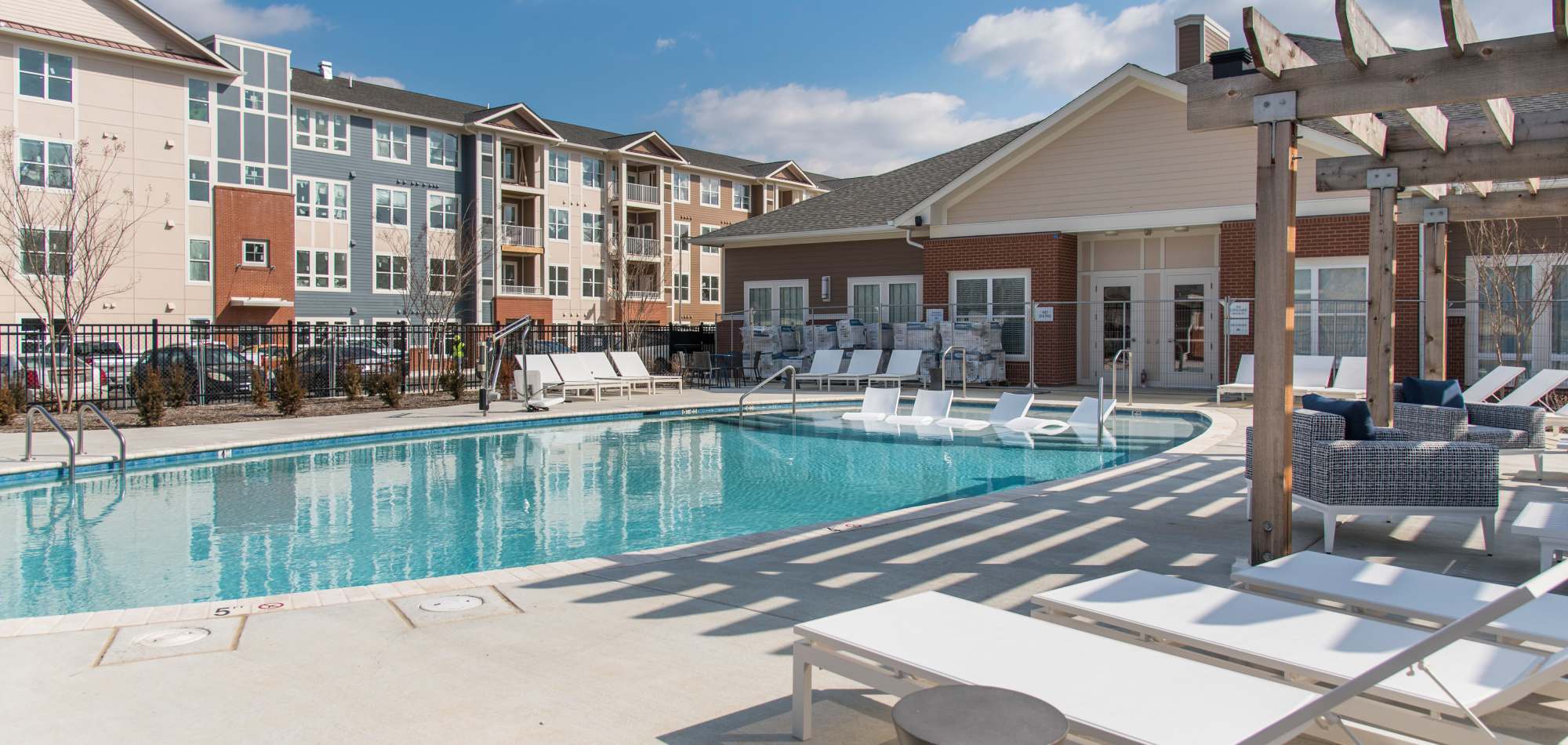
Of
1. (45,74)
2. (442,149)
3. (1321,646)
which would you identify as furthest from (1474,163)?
(442,149)

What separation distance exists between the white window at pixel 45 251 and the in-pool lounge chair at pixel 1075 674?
17546 mm

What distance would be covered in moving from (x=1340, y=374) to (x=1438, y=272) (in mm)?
6003

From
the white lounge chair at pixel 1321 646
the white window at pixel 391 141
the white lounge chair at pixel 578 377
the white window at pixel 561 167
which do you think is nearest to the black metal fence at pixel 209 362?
the white lounge chair at pixel 578 377

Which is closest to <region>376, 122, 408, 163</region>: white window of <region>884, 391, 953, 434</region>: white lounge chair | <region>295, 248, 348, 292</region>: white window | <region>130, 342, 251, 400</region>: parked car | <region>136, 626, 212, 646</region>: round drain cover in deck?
<region>295, 248, 348, 292</region>: white window

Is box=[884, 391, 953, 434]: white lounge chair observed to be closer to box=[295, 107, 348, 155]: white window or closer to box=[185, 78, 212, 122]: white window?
box=[185, 78, 212, 122]: white window

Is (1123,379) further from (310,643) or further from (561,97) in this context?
(561,97)

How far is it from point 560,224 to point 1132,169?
2989 centimetres

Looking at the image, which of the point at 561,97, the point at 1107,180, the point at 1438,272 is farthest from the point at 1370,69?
the point at 561,97

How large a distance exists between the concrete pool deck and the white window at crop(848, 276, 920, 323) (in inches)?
626

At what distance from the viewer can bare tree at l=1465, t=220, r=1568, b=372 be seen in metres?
15.2

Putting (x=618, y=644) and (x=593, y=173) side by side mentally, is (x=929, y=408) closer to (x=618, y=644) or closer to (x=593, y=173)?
(x=618, y=644)

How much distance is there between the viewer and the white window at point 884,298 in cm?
2272

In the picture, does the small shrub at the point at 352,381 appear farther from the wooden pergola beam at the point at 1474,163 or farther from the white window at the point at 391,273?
the white window at the point at 391,273

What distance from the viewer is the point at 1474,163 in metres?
8.25
